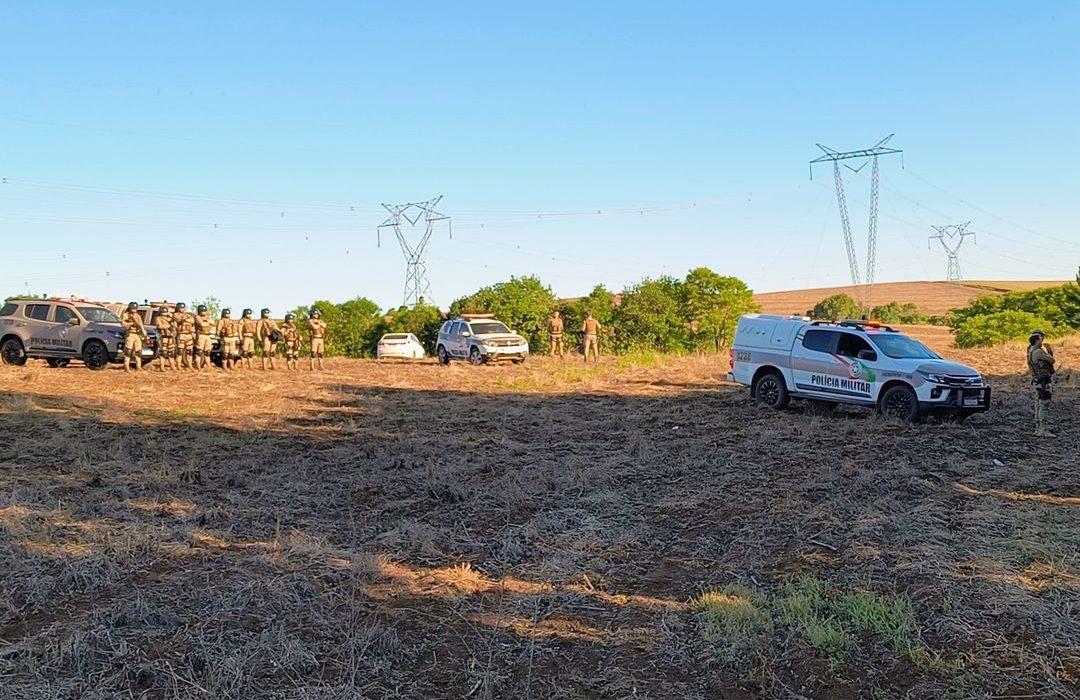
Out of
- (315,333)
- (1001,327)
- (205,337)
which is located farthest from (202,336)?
(1001,327)

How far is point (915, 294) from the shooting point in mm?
88250

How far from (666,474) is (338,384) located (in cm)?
1207

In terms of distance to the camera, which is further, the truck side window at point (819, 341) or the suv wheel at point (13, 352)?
the suv wheel at point (13, 352)

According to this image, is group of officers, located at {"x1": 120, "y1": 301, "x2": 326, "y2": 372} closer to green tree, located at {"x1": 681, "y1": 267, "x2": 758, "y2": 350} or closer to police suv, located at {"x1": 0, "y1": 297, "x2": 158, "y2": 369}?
police suv, located at {"x1": 0, "y1": 297, "x2": 158, "y2": 369}

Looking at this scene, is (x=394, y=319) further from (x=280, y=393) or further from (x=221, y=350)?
(x=280, y=393)

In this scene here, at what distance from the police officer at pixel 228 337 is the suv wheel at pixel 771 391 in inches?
587

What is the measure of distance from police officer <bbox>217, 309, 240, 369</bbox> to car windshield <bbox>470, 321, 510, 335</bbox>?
8072mm

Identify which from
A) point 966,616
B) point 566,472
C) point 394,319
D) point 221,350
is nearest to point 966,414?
point 566,472

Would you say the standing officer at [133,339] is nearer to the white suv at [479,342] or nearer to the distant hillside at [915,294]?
the white suv at [479,342]

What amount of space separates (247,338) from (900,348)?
58.4 ft

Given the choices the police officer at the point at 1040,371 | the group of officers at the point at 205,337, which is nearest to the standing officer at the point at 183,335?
the group of officers at the point at 205,337

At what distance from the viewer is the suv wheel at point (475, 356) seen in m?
27.6

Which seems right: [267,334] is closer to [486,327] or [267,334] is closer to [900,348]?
[486,327]

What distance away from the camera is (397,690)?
436cm
